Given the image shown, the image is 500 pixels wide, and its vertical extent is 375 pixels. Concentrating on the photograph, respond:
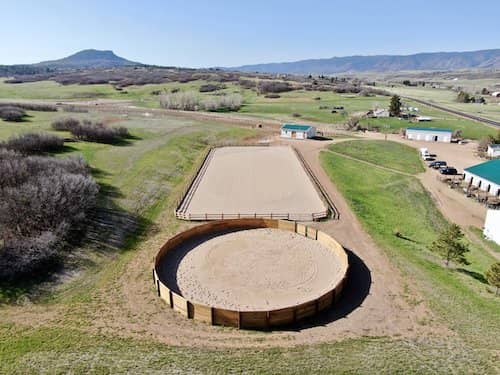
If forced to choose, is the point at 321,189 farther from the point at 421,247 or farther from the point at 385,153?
the point at 385,153

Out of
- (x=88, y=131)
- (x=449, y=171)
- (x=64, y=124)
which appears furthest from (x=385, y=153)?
(x=64, y=124)

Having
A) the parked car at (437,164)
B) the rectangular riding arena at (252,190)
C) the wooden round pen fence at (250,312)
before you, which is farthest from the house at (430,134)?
the wooden round pen fence at (250,312)

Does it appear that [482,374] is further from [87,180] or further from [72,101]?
[72,101]

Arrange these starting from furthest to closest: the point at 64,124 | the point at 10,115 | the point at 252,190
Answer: the point at 10,115 < the point at 64,124 < the point at 252,190

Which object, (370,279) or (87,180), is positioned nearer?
(370,279)

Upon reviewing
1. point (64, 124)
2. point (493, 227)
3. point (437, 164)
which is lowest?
point (493, 227)

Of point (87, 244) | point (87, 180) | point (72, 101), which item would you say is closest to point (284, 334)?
point (87, 244)

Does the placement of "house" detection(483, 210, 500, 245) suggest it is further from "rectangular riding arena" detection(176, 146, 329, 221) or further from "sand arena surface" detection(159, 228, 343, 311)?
"sand arena surface" detection(159, 228, 343, 311)
